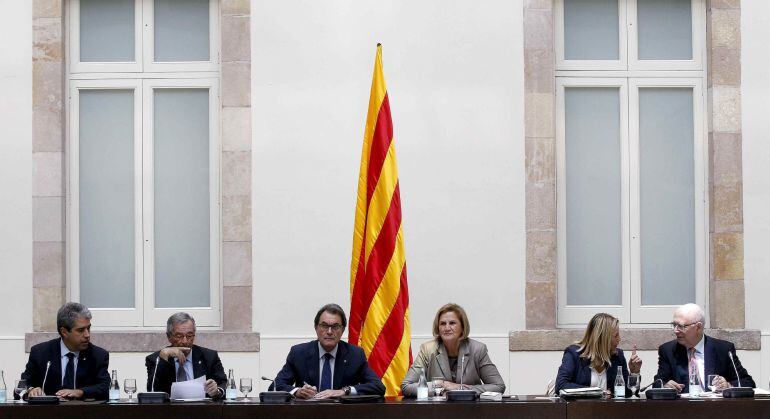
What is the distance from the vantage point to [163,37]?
8.62 m

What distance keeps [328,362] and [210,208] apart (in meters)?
2.16

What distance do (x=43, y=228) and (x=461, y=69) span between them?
3034 millimetres

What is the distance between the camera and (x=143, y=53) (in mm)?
8586

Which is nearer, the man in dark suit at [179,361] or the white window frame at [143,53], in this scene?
the man in dark suit at [179,361]

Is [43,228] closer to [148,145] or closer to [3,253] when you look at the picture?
[3,253]

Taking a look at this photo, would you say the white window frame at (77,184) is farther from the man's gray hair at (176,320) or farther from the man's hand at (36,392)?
the man's hand at (36,392)

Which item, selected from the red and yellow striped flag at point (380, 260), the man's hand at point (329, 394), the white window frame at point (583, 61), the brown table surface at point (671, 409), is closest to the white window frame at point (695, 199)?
the white window frame at point (583, 61)

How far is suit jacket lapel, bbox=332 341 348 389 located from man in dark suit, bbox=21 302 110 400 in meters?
1.23

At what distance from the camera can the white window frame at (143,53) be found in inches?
338

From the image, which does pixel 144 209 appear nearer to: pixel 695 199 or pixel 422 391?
pixel 422 391

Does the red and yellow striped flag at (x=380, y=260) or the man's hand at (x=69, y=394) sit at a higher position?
the red and yellow striped flag at (x=380, y=260)

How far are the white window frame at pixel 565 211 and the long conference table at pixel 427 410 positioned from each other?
2.69 metres

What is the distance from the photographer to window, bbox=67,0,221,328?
8.59m

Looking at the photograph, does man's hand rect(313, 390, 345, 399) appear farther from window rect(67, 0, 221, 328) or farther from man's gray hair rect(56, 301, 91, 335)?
window rect(67, 0, 221, 328)
